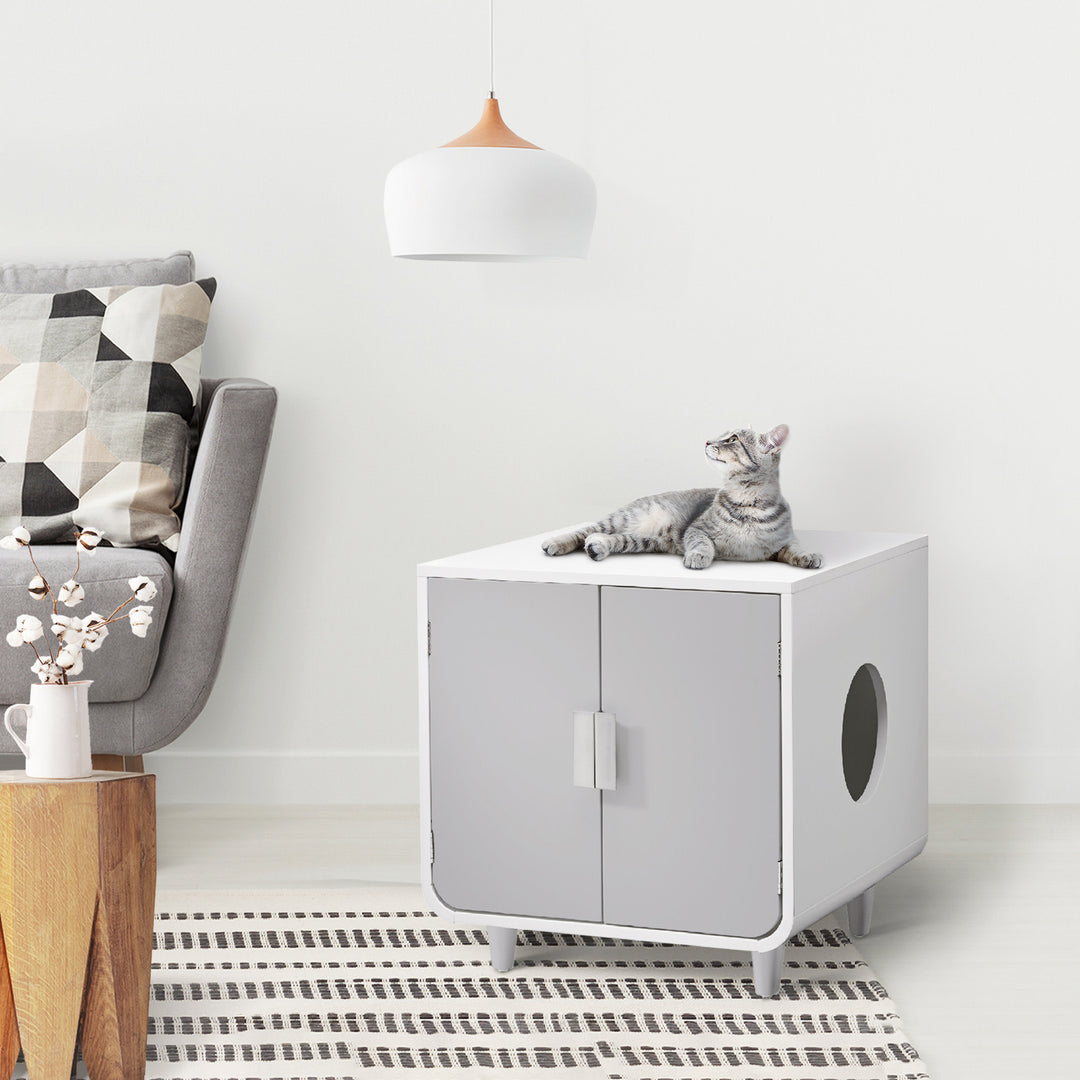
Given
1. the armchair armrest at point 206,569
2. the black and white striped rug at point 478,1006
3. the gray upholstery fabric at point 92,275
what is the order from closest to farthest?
the black and white striped rug at point 478,1006
the armchair armrest at point 206,569
the gray upholstery fabric at point 92,275

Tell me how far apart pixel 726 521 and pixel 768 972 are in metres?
0.59

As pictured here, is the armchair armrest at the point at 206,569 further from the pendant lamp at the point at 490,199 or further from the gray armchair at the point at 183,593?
the pendant lamp at the point at 490,199

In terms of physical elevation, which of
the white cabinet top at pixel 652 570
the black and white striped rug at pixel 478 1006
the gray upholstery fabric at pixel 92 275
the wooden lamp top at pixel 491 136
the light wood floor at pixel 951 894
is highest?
the wooden lamp top at pixel 491 136

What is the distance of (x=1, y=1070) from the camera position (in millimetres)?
1549

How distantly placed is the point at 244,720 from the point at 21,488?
0.65m

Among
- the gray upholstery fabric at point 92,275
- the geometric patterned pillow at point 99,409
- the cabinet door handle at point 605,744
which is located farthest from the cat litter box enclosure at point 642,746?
the gray upholstery fabric at point 92,275

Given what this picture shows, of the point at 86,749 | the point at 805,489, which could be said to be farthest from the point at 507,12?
the point at 86,749

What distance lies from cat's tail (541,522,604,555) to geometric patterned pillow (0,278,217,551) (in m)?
0.73

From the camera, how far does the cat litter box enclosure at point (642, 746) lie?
1743mm

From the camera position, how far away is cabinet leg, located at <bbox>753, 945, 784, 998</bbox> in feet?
5.86

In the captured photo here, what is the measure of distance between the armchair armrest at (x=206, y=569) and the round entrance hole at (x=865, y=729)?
994 millimetres

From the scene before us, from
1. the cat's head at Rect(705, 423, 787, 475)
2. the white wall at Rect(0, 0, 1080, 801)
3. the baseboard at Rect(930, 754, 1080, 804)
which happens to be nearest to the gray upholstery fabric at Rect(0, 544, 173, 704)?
the white wall at Rect(0, 0, 1080, 801)

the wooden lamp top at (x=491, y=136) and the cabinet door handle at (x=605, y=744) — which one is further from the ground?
the wooden lamp top at (x=491, y=136)

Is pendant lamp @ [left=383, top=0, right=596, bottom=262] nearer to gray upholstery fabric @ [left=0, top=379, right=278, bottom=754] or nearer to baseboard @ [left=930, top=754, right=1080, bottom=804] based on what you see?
gray upholstery fabric @ [left=0, top=379, right=278, bottom=754]
